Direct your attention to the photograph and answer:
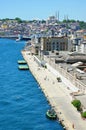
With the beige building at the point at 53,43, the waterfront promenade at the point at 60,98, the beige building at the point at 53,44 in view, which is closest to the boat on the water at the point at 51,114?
the waterfront promenade at the point at 60,98

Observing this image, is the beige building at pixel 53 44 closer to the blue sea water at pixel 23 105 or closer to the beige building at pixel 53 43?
the beige building at pixel 53 43

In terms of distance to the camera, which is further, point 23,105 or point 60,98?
point 60,98

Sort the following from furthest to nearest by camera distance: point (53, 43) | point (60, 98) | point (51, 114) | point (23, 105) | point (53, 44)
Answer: point (53, 44), point (53, 43), point (60, 98), point (23, 105), point (51, 114)

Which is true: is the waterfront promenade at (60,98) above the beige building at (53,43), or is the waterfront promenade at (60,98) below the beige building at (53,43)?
above

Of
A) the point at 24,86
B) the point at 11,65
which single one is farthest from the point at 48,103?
the point at 11,65

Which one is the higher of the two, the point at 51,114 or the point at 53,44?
the point at 51,114

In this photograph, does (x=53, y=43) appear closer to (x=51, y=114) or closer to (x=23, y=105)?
(x=23, y=105)

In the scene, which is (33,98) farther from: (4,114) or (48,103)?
(4,114)

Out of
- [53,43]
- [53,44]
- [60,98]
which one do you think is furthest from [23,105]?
[53,44]
